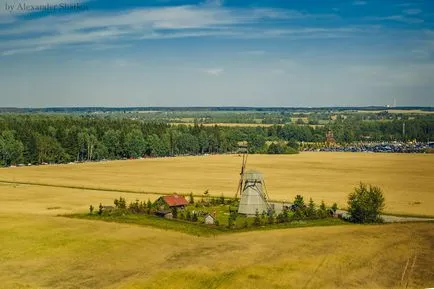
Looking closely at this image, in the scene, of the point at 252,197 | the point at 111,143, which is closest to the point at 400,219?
the point at 252,197

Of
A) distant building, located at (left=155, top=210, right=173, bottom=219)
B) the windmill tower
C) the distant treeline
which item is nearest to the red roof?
distant building, located at (left=155, top=210, right=173, bottom=219)

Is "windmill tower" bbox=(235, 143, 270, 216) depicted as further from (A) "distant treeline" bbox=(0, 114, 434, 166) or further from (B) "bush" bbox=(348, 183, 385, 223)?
(A) "distant treeline" bbox=(0, 114, 434, 166)

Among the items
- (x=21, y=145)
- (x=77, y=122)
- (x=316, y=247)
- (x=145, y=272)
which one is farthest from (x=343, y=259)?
(x=77, y=122)

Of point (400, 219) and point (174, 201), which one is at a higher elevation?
point (174, 201)

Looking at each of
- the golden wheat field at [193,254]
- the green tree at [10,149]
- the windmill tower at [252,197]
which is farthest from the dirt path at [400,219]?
the green tree at [10,149]

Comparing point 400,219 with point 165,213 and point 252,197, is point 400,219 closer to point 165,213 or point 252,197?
point 252,197

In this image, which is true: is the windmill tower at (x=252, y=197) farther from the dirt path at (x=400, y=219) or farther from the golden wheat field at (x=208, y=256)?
the dirt path at (x=400, y=219)
